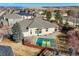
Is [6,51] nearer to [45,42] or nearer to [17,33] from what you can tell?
[17,33]

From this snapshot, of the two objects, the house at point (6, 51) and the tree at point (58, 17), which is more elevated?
the tree at point (58, 17)

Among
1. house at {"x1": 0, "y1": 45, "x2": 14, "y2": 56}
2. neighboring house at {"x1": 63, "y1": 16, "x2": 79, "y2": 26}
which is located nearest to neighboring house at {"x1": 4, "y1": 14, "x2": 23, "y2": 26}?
house at {"x1": 0, "y1": 45, "x2": 14, "y2": 56}

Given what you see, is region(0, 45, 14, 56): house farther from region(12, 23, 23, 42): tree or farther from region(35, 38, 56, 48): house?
region(35, 38, 56, 48): house

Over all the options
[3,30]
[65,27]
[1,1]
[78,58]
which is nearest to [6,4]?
[1,1]

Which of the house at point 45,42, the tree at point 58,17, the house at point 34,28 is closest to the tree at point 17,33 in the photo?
the house at point 34,28

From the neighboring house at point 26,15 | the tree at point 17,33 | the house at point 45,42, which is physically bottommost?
the house at point 45,42

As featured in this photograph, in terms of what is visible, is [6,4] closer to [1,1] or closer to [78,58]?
[1,1]

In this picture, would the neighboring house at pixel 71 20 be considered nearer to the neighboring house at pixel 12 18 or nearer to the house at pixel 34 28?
the house at pixel 34 28

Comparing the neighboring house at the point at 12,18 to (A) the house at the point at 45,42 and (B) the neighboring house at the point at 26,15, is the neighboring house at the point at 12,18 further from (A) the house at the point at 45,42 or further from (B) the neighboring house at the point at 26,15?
(A) the house at the point at 45,42
